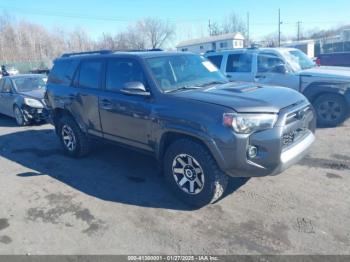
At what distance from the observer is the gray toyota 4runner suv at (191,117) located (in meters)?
3.33

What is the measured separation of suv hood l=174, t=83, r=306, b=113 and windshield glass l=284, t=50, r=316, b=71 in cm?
414

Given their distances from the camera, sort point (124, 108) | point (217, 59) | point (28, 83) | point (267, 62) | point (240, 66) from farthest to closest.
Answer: point (28, 83) < point (217, 59) < point (240, 66) < point (267, 62) < point (124, 108)

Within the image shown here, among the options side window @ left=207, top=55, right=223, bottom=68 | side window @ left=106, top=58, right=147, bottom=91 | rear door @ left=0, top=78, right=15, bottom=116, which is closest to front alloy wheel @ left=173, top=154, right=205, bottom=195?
side window @ left=106, top=58, right=147, bottom=91

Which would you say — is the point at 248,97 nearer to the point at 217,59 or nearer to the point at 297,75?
the point at 297,75

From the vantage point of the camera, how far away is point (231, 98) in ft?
11.8

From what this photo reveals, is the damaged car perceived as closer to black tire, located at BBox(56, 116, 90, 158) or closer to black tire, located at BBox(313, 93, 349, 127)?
black tire, located at BBox(56, 116, 90, 158)

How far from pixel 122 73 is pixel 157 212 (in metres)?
2.13

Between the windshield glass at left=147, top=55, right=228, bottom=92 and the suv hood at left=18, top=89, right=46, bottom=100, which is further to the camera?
the suv hood at left=18, top=89, right=46, bottom=100

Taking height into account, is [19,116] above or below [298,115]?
below

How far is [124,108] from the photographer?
4.44m

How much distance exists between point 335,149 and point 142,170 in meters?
3.60

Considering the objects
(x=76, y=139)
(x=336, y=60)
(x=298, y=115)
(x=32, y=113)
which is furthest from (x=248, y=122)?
(x=336, y=60)

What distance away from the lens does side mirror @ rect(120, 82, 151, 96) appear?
3930 millimetres

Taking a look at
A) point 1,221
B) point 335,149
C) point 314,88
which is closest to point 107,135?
point 1,221
